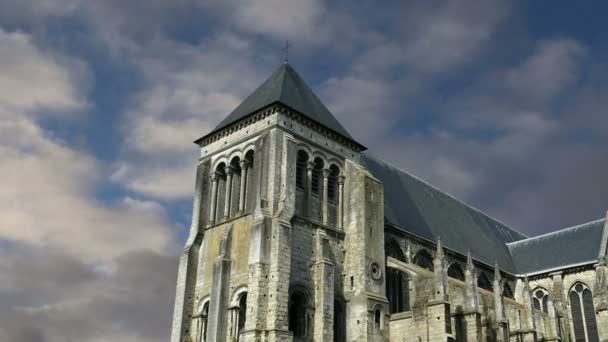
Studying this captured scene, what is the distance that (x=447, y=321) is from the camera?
1063 inches

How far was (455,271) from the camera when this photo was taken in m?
37.1

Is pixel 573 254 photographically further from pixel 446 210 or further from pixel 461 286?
pixel 461 286

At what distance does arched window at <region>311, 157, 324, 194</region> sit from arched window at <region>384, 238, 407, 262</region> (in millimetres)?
5192

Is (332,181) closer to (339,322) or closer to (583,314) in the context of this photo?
(339,322)

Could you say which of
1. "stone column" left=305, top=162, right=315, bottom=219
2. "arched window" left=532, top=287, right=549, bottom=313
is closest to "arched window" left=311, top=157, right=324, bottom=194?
"stone column" left=305, top=162, right=315, bottom=219

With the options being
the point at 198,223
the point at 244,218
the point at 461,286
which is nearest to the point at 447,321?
the point at 461,286

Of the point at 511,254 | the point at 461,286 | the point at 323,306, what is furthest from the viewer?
the point at 511,254

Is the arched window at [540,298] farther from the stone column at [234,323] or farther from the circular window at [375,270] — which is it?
the stone column at [234,323]

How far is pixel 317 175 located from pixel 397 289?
6.69 metres

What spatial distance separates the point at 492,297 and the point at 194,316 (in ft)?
49.2

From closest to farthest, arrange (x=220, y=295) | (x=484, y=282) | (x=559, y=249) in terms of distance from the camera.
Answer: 1. (x=220, y=295)
2. (x=484, y=282)
3. (x=559, y=249)

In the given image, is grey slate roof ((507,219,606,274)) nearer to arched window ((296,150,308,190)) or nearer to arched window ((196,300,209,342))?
arched window ((296,150,308,190))

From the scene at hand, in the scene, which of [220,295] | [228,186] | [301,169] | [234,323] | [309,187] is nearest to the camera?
[234,323]

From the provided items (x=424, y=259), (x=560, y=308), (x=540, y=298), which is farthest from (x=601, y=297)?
(x=424, y=259)
